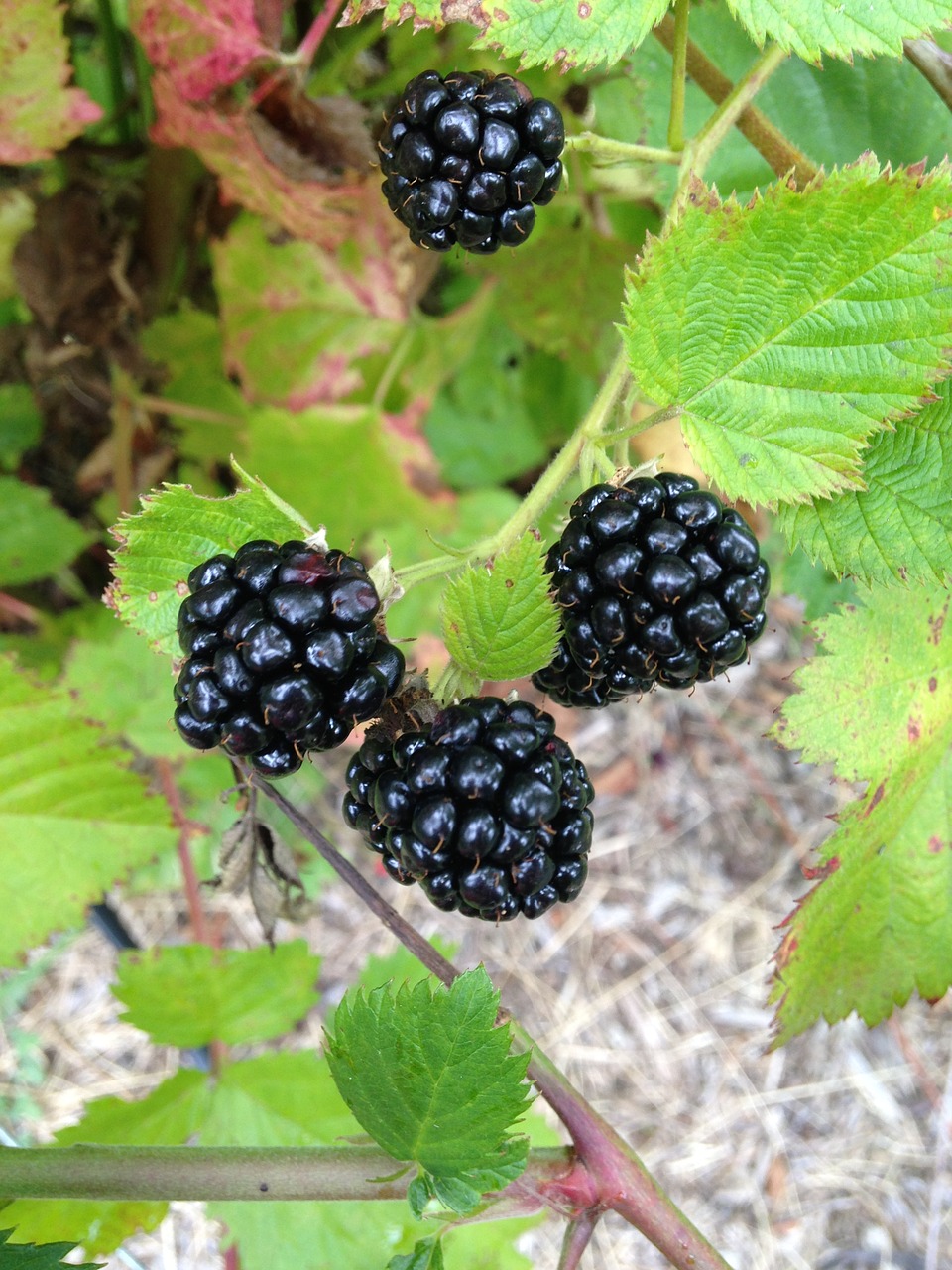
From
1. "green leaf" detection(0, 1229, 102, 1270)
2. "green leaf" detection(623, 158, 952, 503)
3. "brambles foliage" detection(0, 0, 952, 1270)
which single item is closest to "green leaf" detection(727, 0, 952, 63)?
"brambles foliage" detection(0, 0, 952, 1270)

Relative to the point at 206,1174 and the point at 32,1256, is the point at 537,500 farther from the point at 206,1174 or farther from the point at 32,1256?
the point at 32,1256

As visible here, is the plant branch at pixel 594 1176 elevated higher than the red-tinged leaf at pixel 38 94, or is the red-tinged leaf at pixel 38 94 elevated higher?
the red-tinged leaf at pixel 38 94

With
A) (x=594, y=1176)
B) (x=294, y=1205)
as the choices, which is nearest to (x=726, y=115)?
(x=594, y=1176)

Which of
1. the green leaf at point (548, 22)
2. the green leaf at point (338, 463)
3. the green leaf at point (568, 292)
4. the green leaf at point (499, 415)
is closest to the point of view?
the green leaf at point (548, 22)

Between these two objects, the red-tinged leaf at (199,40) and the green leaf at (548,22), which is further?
the red-tinged leaf at (199,40)

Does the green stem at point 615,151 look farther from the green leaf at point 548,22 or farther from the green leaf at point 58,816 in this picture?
the green leaf at point 58,816

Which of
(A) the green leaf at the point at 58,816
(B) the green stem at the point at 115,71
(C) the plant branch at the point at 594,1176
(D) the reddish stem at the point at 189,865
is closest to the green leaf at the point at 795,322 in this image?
(C) the plant branch at the point at 594,1176

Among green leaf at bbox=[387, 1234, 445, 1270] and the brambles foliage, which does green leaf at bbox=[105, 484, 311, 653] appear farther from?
green leaf at bbox=[387, 1234, 445, 1270]
